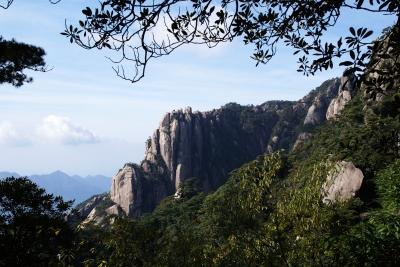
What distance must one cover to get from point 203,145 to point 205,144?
3.74 ft

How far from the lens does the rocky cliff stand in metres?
101

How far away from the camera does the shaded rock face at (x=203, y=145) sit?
10094 centimetres

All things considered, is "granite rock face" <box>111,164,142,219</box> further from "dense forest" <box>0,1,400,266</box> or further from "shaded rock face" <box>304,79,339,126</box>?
"dense forest" <box>0,1,400,266</box>

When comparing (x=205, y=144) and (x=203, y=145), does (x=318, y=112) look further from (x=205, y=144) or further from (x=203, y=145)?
(x=203, y=145)

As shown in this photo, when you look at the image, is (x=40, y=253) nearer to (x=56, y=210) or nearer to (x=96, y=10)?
(x=56, y=210)

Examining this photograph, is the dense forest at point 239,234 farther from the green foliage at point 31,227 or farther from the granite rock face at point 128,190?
the granite rock face at point 128,190

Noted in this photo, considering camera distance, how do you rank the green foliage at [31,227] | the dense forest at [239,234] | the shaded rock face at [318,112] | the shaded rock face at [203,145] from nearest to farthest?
the dense forest at [239,234] < the green foliage at [31,227] < the shaded rock face at [203,145] < the shaded rock face at [318,112]

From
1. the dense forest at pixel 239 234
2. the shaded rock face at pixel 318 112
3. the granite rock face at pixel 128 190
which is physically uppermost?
the shaded rock face at pixel 318 112

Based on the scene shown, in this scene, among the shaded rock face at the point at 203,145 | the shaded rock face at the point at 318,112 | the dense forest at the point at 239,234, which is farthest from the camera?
the shaded rock face at the point at 318,112

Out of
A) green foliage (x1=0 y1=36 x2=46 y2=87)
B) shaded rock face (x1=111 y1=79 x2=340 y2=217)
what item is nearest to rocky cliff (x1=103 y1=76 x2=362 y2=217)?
shaded rock face (x1=111 y1=79 x2=340 y2=217)

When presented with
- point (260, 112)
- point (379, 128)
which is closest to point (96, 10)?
point (379, 128)

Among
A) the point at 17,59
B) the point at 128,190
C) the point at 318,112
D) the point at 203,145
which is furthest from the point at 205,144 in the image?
the point at 17,59

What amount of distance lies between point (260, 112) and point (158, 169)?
62164mm

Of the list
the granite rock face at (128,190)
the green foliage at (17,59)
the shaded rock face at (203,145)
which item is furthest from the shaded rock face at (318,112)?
the green foliage at (17,59)
